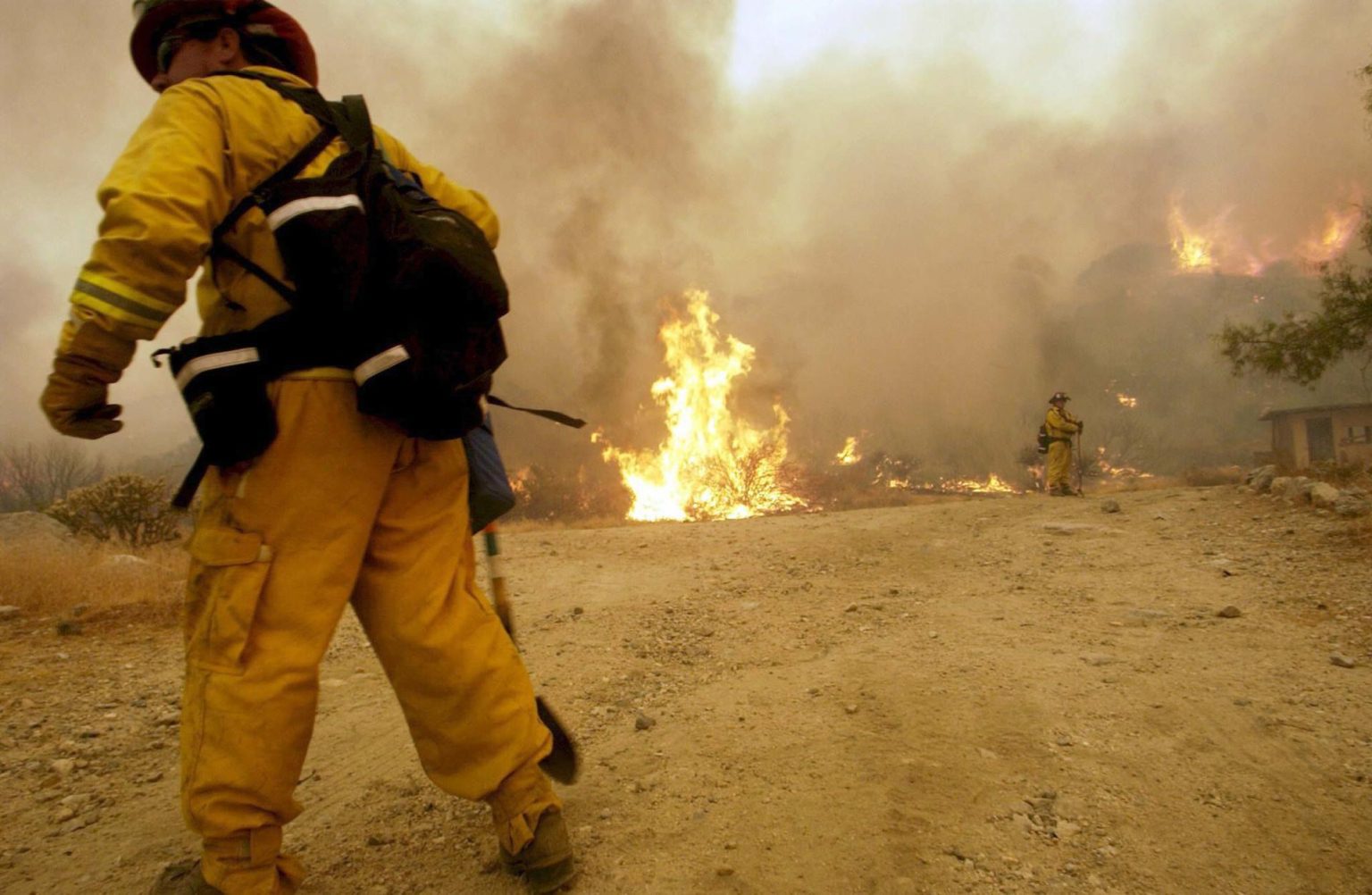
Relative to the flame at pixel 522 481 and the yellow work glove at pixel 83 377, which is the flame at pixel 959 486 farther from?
the yellow work glove at pixel 83 377

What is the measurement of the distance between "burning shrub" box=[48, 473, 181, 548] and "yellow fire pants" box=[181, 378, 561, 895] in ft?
28.0

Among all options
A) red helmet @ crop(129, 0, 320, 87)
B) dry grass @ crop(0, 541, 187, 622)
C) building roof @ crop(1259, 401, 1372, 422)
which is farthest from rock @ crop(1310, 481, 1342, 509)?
building roof @ crop(1259, 401, 1372, 422)

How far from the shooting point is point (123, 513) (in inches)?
338

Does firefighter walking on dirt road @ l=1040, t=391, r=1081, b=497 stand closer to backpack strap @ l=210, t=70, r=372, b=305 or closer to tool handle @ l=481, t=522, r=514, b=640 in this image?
tool handle @ l=481, t=522, r=514, b=640

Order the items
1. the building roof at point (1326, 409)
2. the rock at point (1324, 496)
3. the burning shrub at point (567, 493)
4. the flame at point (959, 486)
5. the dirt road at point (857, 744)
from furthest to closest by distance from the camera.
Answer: the flame at point (959, 486) → the building roof at point (1326, 409) → the burning shrub at point (567, 493) → the rock at point (1324, 496) → the dirt road at point (857, 744)

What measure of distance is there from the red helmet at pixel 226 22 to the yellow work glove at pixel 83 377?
837 mm

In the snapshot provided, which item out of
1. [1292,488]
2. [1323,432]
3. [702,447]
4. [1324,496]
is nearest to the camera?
[1324,496]

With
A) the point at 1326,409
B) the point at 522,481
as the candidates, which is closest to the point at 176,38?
the point at 522,481

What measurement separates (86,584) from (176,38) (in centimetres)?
496

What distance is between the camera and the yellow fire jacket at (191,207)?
4.36 ft

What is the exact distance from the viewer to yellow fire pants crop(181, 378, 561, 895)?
142 cm

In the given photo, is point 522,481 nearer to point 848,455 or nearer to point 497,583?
point 848,455

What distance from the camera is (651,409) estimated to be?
87.4 ft

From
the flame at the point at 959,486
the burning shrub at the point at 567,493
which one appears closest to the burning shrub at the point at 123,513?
the burning shrub at the point at 567,493
